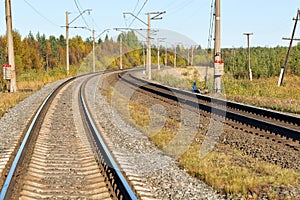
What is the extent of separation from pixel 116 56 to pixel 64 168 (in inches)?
4065

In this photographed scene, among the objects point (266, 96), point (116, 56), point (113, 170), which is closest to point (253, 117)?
point (113, 170)

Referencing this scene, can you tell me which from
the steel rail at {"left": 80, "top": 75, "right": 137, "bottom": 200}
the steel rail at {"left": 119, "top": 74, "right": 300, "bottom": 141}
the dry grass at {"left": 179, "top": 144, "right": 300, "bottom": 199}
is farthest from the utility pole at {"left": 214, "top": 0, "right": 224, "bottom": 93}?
the dry grass at {"left": 179, "top": 144, "right": 300, "bottom": 199}

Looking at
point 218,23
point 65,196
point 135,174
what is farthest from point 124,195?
point 218,23

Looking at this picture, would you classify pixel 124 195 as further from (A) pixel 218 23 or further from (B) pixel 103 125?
(A) pixel 218 23

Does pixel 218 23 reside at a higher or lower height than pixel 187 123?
higher

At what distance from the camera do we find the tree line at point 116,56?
51500mm

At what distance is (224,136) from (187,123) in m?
2.15

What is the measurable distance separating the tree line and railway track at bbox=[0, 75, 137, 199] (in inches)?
1514

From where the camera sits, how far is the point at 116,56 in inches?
4299

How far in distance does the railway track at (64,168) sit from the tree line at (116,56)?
38.5m

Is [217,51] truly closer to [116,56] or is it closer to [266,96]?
[266,96]

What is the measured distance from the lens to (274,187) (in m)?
5.91

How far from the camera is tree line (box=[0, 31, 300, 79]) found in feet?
169

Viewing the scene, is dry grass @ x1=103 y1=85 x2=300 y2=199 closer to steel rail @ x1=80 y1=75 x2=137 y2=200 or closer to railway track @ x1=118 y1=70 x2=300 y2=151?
steel rail @ x1=80 y1=75 x2=137 y2=200
